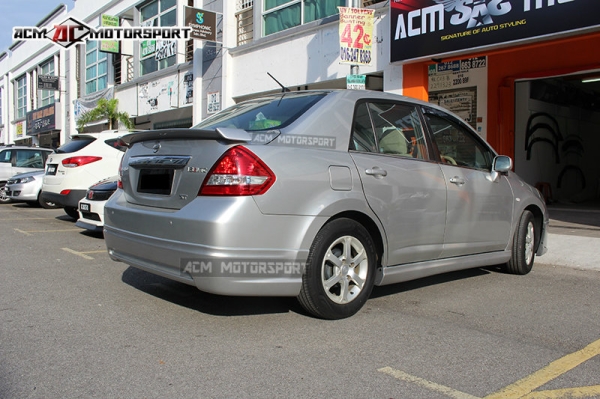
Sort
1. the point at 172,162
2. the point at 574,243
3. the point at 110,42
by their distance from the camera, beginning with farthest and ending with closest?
the point at 110,42, the point at 574,243, the point at 172,162

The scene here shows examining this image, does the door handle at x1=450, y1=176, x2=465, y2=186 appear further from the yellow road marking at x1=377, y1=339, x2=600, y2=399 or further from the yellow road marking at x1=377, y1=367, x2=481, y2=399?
the yellow road marking at x1=377, y1=367, x2=481, y2=399

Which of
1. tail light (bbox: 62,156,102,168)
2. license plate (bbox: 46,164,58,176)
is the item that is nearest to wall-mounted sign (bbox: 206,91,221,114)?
license plate (bbox: 46,164,58,176)

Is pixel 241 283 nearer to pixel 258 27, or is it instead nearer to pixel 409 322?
pixel 409 322

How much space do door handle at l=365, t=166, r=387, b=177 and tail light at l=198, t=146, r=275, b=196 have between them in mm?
906

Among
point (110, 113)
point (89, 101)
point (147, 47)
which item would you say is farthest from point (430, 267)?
point (89, 101)

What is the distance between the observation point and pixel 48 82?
96.5 feet

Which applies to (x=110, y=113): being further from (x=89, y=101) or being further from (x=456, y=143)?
(x=456, y=143)

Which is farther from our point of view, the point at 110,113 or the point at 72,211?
the point at 110,113

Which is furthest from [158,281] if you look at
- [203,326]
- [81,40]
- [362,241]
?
[81,40]

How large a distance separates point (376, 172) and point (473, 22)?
694cm

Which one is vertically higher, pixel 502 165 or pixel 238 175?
pixel 502 165

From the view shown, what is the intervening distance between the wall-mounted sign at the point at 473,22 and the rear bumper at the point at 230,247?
725cm

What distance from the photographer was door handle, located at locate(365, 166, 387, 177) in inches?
169

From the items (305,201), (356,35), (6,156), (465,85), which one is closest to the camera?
(305,201)
